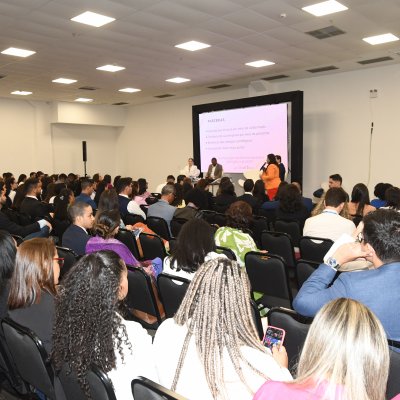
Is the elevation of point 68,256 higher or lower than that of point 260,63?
lower

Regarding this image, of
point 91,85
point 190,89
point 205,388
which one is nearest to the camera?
point 205,388

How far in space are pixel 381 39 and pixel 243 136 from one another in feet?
14.8

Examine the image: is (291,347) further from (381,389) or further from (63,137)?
(63,137)

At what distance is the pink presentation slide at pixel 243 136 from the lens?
10.2 metres

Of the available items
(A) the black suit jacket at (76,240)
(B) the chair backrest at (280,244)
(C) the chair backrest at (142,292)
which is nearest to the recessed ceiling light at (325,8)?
(B) the chair backrest at (280,244)

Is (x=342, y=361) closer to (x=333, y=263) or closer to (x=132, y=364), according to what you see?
(x=132, y=364)

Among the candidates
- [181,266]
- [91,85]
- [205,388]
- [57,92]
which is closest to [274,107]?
[91,85]

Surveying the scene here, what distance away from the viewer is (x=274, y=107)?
1012 centimetres

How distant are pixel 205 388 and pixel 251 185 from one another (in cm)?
542

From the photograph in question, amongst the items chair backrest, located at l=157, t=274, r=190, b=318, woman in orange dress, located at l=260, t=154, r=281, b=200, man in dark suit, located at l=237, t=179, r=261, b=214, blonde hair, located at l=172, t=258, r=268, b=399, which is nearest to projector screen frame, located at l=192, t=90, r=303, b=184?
woman in orange dress, located at l=260, t=154, r=281, b=200

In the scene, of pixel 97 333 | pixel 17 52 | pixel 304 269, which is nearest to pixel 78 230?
pixel 304 269

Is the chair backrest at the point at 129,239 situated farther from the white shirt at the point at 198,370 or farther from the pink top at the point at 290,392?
the pink top at the point at 290,392

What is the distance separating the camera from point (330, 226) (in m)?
3.90

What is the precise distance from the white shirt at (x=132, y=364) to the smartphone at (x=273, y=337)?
476 mm
